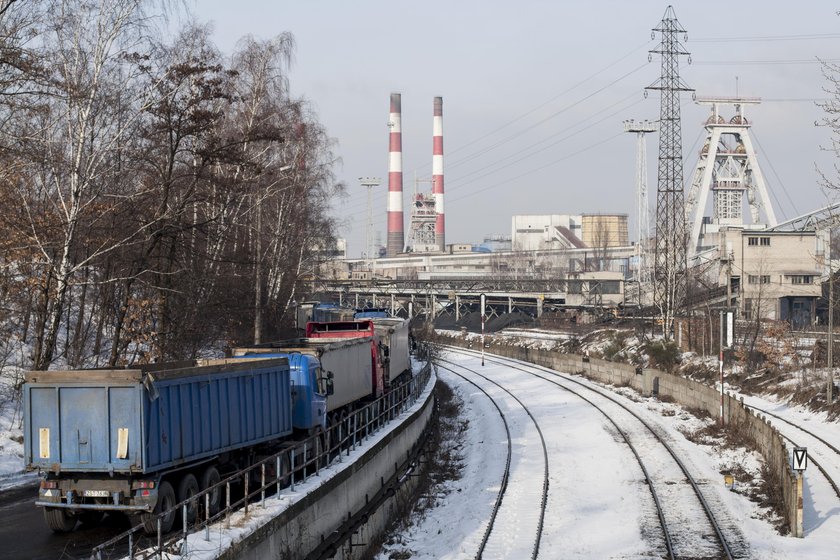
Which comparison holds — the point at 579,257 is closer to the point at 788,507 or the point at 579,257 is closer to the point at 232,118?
the point at 232,118

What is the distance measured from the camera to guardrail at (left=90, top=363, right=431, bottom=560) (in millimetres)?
12094

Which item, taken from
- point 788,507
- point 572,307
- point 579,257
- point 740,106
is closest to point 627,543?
point 788,507

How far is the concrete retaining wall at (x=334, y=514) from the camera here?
45.1 feet

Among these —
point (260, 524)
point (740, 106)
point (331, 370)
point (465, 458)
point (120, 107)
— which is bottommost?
point (465, 458)

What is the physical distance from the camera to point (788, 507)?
65.8 feet

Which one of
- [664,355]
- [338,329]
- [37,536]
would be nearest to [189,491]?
[37,536]

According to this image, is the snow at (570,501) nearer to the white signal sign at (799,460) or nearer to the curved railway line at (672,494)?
the curved railway line at (672,494)

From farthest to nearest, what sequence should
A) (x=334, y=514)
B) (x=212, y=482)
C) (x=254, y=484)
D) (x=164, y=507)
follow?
(x=254, y=484) < (x=334, y=514) < (x=212, y=482) < (x=164, y=507)

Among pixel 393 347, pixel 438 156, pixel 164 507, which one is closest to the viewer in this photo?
pixel 164 507

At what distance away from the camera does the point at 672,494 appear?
22984mm

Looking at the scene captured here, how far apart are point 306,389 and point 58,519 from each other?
6.99m

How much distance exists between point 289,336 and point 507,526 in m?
25.6

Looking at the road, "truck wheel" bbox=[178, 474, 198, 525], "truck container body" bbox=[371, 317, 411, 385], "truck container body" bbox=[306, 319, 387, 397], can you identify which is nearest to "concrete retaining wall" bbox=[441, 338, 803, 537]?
"truck container body" bbox=[306, 319, 387, 397]

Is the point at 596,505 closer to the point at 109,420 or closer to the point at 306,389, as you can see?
the point at 306,389
